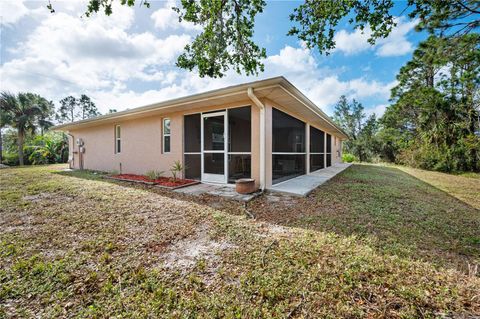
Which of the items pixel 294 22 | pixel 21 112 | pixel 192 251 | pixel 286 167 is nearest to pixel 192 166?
pixel 286 167

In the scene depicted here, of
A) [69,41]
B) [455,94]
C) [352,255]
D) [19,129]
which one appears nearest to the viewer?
[352,255]

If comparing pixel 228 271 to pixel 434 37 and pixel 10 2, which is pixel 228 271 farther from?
pixel 10 2

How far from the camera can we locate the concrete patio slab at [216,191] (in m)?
4.97

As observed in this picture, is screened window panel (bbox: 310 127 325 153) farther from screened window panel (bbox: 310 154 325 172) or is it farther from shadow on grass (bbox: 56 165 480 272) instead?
shadow on grass (bbox: 56 165 480 272)

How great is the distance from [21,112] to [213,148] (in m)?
20.5

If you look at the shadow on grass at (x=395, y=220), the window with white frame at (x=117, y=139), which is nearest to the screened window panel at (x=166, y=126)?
the window with white frame at (x=117, y=139)

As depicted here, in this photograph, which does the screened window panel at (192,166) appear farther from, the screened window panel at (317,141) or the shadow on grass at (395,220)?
the screened window panel at (317,141)

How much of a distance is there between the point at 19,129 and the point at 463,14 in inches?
1025

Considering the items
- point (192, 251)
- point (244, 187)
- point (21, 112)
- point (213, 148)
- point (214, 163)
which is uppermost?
point (21, 112)

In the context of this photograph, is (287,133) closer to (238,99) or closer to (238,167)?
(238,167)

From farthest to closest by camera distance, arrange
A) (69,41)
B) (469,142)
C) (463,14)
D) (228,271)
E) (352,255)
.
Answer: (469,142) → (69,41) → (463,14) → (352,255) → (228,271)

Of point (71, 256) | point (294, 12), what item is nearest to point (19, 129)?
point (71, 256)

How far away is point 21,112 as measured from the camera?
54.9ft

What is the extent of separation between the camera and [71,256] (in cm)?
239
